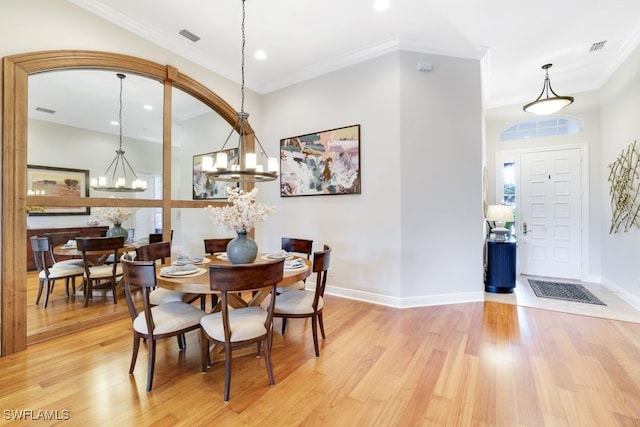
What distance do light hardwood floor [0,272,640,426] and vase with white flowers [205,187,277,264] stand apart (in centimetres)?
89

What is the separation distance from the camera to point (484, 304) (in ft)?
12.1

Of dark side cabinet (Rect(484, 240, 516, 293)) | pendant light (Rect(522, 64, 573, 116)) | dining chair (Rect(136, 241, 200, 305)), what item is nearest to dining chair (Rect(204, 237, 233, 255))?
dining chair (Rect(136, 241, 200, 305))

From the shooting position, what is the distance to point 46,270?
9.32 feet

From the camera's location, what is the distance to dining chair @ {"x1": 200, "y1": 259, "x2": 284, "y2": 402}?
180 cm

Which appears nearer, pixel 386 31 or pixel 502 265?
pixel 386 31

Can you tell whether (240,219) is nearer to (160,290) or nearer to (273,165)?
(273,165)

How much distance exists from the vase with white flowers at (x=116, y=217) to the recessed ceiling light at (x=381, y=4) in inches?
142

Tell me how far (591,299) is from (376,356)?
3548 mm

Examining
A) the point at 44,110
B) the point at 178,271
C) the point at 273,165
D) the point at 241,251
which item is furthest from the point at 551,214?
the point at 44,110

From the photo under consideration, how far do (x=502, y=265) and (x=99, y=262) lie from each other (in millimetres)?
5388

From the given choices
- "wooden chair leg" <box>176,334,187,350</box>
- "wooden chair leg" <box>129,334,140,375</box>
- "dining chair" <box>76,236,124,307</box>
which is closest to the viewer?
"wooden chair leg" <box>129,334,140,375</box>

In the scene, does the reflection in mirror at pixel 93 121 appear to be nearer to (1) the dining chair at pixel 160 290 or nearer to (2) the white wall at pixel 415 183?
(1) the dining chair at pixel 160 290

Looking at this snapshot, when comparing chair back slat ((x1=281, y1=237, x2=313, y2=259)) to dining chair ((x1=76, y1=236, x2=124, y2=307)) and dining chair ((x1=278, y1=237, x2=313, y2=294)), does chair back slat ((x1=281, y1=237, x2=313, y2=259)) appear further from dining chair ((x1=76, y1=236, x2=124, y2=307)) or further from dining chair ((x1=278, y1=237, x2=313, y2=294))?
dining chair ((x1=76, y1=236, x2=124, y2=307))

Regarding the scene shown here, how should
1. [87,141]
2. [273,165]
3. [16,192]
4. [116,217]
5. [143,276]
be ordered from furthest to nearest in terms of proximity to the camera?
[116,217], [87,141], [273,165], [16,192], [143,276]
